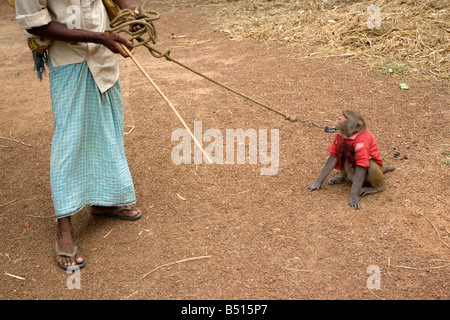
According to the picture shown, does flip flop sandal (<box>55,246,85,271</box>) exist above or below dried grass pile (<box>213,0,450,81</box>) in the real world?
below

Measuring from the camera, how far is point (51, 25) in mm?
2617

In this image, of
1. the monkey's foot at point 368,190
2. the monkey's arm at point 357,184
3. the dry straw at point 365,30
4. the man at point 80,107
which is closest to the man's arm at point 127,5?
the man at point 80,107

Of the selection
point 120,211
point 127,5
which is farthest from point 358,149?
point 127,5

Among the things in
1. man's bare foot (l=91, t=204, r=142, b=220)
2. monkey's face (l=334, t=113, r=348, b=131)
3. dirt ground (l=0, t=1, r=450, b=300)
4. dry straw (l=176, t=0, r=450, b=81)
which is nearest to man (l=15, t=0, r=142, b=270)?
man's bare foot (l=91, t=204, r=142, b=220)

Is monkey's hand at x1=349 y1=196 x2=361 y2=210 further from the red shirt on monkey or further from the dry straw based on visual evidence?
the dry straw

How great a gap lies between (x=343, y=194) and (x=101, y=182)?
171cm

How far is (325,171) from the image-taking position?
3547 mm

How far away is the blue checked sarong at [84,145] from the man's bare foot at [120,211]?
140mm

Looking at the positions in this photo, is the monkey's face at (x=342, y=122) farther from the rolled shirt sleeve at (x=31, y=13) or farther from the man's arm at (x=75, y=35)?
the rolled shirt sleeve at (x=31, y=13)

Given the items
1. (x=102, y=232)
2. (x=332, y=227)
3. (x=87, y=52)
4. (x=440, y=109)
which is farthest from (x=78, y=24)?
(x=440, y=109)

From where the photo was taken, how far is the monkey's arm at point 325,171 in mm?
3529

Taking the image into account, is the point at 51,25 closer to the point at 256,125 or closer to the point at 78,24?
the point at 78,24

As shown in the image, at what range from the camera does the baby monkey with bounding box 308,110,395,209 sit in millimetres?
3328

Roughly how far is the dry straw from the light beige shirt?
11.9 feet
